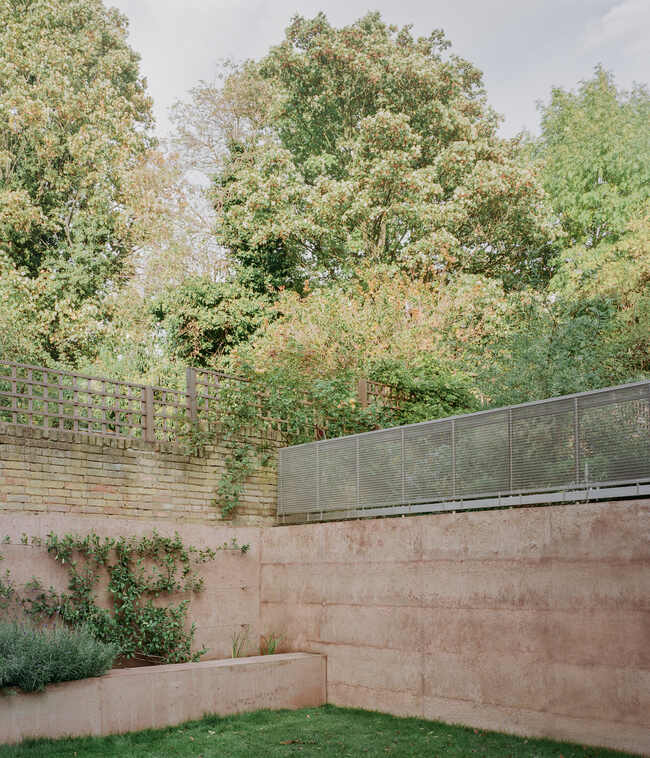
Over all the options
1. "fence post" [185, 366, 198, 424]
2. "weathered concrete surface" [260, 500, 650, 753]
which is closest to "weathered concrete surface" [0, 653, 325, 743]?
"weathered concrete surface" [260, 500, 650, 753]

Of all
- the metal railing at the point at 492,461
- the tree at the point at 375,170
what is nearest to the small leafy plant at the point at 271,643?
the metal railing at the point at 492,461

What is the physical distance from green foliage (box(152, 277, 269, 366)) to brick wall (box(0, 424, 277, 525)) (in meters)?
8.29

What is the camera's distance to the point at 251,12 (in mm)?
23703

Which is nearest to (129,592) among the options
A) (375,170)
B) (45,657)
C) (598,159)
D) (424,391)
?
(45,657)

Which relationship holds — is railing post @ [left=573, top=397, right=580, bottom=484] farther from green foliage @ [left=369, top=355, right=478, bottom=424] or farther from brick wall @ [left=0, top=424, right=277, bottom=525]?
brick wall @ [left=0, top=424, right=277, bottom=525]

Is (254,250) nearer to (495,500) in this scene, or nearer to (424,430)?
(424,430)

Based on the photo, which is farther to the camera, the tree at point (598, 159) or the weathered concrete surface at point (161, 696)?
the tree at point (598, 159)

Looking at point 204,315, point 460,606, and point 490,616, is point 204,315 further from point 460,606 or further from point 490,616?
point 490,616

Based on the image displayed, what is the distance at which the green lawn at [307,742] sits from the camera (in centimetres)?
684

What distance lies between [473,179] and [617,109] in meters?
6.99

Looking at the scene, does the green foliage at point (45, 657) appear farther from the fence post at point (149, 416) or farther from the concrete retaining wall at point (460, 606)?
the fence post at point (149, 416)

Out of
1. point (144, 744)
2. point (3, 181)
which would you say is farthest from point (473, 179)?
point (144, 744)

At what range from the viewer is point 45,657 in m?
7.10

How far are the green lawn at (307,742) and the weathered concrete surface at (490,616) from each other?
0.24 metres
